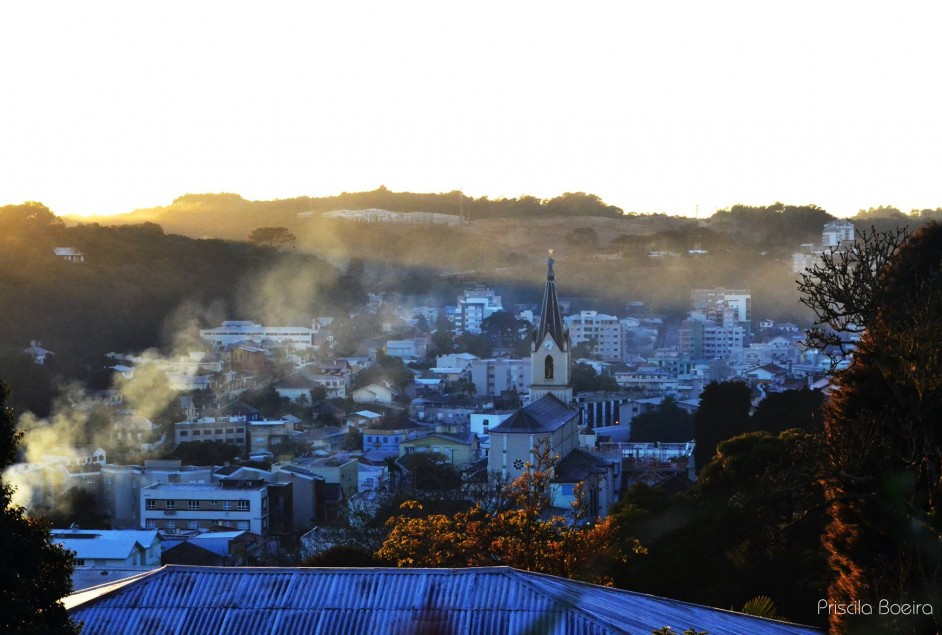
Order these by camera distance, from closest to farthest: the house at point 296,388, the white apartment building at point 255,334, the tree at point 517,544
A: the tree at point 517,544 < the house at point 296,388 < the white apartment building at point 255,334

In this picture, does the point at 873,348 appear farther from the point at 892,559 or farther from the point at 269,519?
the point at 269,519

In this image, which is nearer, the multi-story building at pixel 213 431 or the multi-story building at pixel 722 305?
the multi-story building at pixel 213 431

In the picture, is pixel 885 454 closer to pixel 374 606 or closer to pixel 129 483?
pixel 374 606

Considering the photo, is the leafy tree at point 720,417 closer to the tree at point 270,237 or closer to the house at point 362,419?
the house at point 362,419

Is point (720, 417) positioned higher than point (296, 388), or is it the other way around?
point (720, 417)

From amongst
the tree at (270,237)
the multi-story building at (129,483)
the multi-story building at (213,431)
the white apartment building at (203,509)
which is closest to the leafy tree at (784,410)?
the white apartment building at (203,509)

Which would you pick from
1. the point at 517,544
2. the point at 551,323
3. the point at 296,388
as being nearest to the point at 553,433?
the point at 551,323

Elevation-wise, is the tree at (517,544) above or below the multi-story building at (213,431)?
above
